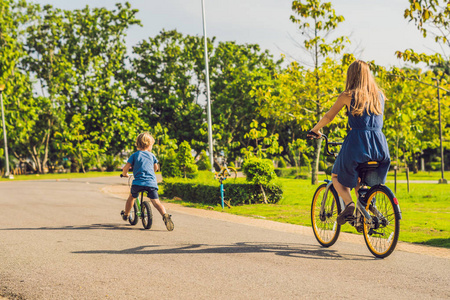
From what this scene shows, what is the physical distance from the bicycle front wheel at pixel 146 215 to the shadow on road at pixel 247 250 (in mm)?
1609

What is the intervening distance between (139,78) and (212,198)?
28739mm

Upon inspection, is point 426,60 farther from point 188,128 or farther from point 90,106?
point 90,106

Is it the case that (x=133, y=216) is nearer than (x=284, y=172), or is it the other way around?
(x=133, y=216)

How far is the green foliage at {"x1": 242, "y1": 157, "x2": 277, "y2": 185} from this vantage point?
40.8 feet

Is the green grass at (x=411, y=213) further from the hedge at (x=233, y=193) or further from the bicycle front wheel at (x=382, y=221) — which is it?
the bicycle front wheel at (x=382, y=221)

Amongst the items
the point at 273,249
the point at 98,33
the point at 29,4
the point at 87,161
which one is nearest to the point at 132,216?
the point at 273,249

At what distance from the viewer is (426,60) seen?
34.7 feet

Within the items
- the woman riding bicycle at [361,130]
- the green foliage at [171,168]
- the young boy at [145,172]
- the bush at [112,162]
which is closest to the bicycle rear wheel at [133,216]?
the young boy at [145,172]

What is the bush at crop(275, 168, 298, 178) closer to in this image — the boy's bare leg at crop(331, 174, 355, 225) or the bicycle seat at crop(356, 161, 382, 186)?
the boy's bare leg at crop(331, 174, 355, 225)

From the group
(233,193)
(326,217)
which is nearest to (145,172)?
(326,217)

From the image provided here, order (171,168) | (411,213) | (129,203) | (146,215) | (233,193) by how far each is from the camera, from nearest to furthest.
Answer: (146,215) < (129,203) < (411,213) < (233,193) < (171,168)

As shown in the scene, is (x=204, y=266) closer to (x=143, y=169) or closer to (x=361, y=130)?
(x=361, y=130)

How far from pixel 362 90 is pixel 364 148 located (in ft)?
2.04

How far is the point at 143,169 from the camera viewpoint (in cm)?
775
